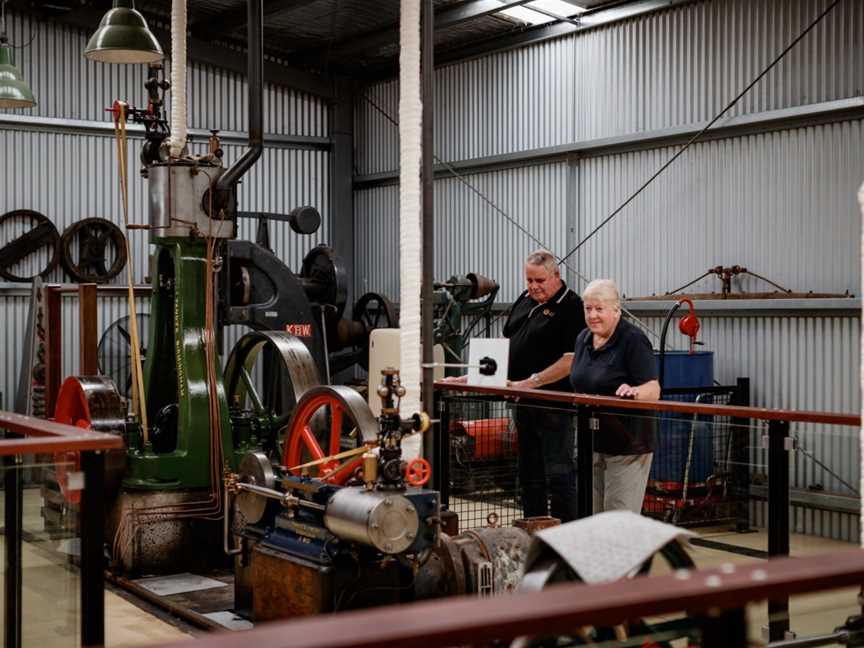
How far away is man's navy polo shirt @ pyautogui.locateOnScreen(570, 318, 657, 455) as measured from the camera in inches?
176

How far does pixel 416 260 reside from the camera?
360 cm

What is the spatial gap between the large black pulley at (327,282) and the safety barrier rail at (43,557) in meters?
6.46

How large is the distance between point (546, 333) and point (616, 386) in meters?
0.82

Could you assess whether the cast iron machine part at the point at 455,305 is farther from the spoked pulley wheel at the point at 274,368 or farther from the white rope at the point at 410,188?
the white rope at the point at 410,188

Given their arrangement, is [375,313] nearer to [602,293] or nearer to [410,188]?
[602,293]

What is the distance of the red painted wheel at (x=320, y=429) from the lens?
435 centimetres

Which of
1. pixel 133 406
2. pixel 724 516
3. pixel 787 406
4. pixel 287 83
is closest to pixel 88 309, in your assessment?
pixel 133 406

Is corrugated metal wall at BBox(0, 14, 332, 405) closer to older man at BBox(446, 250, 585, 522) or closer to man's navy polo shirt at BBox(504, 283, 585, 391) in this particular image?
older man at BBox(446, 250, 585, 522)

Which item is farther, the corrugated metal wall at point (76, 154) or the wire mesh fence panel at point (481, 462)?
the corrugated metal wall at point (76, 154)

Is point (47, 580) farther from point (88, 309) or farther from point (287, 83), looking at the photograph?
point (287, 83)

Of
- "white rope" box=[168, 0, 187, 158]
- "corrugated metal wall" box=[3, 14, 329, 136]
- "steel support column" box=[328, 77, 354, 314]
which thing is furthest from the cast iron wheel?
"white rope" box=[168, 0, 187, 158]

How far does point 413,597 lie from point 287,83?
879 centimetres

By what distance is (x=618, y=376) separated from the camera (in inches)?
189

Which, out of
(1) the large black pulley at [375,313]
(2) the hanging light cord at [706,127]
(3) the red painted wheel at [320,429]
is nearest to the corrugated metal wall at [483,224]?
(2) the hanging light cord at [706,127]
